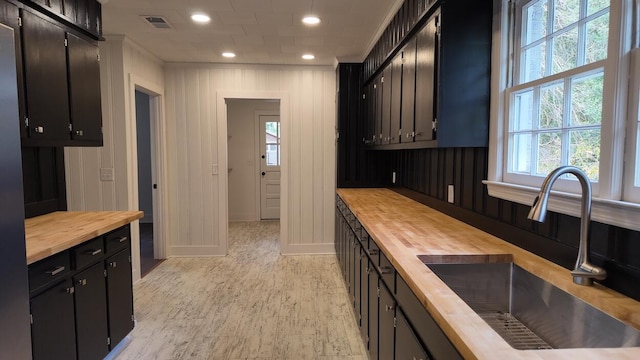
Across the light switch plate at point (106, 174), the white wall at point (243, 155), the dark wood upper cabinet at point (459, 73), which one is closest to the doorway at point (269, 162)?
the white wall at point (243, 155)

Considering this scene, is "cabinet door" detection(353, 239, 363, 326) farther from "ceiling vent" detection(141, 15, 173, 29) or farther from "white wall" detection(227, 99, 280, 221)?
"white wall" detection(227, 99, 280, 221)

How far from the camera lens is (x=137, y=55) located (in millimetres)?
4066

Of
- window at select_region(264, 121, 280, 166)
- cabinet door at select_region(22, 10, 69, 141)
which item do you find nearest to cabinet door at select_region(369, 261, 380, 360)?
cabinet door at select_region(22, 10, 69, 141)

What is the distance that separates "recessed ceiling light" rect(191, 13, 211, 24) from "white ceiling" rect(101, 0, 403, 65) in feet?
0.14

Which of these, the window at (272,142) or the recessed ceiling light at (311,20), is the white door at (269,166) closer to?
the window at (272,142)

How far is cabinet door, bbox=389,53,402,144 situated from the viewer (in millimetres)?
2920

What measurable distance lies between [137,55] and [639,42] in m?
4.24

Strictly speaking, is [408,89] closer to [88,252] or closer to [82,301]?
[88,252]

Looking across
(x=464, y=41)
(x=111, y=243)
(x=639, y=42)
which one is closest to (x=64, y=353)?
(x=111, y=243)

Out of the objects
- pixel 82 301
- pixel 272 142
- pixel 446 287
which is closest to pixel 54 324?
pixel 82 301

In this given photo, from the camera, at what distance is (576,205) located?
1.41 m

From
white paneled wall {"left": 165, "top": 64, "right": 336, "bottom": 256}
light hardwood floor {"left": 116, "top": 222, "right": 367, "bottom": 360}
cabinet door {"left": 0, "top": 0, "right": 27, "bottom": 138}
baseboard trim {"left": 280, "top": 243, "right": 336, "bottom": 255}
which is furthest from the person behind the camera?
baseboard trim {"left": 280, "top": 243, "right": 336, "bottom": 255}

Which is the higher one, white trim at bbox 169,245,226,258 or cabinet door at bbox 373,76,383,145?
cabinet door at bbox 373,76,383,145

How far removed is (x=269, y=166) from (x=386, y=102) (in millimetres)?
4527
